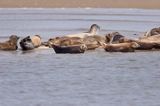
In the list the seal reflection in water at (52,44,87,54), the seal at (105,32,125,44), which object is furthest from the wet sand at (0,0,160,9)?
the seal reflection in water at (52,44,87,54)

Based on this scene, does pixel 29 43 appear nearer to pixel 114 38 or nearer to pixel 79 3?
pixel 114 38

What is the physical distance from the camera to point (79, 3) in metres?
62.4

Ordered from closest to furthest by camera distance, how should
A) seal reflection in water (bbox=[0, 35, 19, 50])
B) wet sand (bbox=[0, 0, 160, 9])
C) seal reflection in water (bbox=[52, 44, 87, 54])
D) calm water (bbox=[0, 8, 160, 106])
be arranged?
calm water (bbox=[0, 8, 160, 106]) < seal reflection in water (bbox=[52, 44, 87, 54]) < seal reflection in water (bbox=[0, 35, 19, 50]) < wet sand (bbox=[0, 0, 160, 9])

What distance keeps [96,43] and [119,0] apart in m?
37.9

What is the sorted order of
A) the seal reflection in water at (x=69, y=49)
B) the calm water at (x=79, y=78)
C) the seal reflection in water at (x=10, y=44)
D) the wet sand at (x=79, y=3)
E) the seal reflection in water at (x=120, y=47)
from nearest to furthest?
the calm water at (x=79, y=78)
the seal reflection in water at (x=69, y=49)
the seal reflection in water at (x=120, y=47)
the seal reflection in water at (x=10, y=44)
the wet sand at (x=79, y=3)

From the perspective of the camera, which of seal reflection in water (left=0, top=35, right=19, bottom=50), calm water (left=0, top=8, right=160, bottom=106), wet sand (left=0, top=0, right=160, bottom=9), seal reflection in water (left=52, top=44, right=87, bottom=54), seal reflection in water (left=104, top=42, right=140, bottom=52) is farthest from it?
wet sand (left=0, top=0, right=160, bottom=9)

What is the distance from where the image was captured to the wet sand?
59.6 meters

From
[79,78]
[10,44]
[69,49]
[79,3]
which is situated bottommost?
[79,78]

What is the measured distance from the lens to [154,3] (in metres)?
59.6

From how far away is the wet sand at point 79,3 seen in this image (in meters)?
59.6

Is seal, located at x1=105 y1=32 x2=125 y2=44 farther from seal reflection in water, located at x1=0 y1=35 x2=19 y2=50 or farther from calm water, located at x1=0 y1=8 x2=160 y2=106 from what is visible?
seal reflection in water, located at x1=0 y1=35 x2=19 y2=50

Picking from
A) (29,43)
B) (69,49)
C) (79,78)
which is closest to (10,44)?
(29,43)

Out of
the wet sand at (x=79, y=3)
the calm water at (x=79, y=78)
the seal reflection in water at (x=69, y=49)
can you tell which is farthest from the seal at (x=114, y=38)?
the wet sand at (x=79, y=3)

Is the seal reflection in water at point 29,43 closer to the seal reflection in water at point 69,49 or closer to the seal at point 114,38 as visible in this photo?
the seal reflection in water at point 69,49
